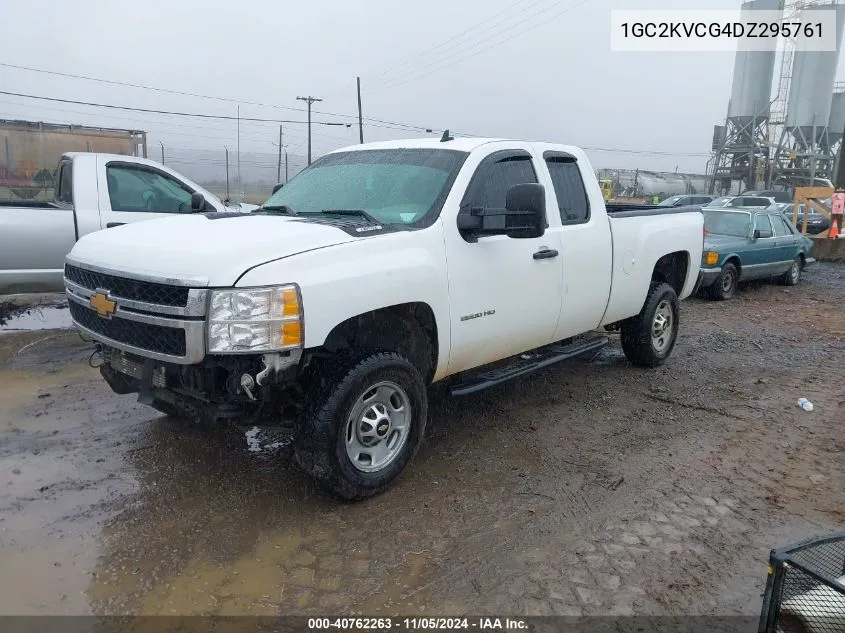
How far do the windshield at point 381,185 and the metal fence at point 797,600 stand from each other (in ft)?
8.32

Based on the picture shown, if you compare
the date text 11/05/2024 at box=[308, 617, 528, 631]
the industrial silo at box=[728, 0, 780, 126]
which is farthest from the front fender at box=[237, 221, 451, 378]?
the industrial silo at box=[728, 0, 780, 126]

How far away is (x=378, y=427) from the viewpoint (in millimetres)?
3703

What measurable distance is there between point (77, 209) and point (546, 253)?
5.23 metres

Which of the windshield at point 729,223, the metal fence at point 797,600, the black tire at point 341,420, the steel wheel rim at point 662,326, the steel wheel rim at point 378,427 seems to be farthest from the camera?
the windshield at point 729,223

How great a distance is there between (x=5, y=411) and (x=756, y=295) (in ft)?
37.9

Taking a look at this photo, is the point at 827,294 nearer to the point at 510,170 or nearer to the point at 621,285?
the point at 621,285

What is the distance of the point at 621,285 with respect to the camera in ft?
18.2

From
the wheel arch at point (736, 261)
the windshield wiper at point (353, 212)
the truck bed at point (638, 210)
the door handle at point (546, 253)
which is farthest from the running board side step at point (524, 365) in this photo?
the wheel arch at point (736, 261)

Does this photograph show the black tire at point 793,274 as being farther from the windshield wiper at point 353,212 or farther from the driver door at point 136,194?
the windshield wiper at point 353,212

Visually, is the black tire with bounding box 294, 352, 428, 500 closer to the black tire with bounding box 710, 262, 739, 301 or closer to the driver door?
the driver door

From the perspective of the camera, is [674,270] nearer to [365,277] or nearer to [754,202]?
[365,277]

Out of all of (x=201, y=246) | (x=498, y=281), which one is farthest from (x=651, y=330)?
(x=201, y=246)

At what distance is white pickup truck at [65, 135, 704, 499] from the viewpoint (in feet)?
10.4

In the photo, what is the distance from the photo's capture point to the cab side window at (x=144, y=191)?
7285 mm
